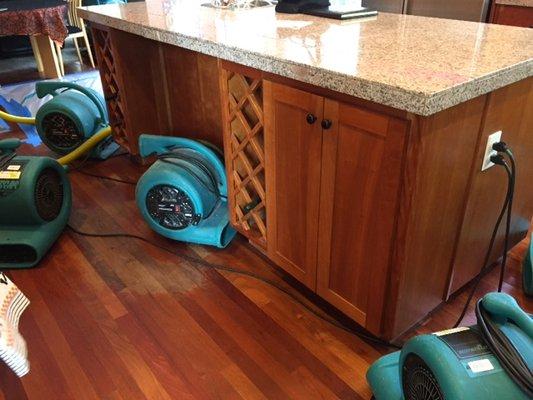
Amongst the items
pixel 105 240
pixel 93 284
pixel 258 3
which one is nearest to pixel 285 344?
pixel 93 284

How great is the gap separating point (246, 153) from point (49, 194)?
101 centimetres

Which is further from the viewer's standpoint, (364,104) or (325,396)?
(325,396)

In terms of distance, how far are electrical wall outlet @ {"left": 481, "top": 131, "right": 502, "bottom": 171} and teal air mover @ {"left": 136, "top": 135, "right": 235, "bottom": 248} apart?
3.63ft

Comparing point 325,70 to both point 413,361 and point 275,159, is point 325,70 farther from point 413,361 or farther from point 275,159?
point 413,361

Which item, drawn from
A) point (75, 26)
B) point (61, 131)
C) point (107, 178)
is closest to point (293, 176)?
point (107, 178)

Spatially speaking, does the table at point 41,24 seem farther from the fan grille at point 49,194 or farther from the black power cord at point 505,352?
the black power cord at point 505,352

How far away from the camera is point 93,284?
6.20ft

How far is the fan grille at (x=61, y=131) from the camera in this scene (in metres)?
2.84

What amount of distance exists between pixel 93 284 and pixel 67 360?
41cm

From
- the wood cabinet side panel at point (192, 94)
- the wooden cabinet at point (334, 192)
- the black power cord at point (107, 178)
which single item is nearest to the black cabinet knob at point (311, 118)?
the wooden cabinet at point (334, 192)

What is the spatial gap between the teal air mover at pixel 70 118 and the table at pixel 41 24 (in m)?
2.13

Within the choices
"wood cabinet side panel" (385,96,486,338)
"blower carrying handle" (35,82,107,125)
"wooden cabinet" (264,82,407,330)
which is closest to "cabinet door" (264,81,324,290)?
"wooden cabinet" (264,82,407,330)

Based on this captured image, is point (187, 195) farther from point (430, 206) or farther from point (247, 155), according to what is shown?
point (430, 206)

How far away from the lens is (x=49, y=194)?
2.10 meters
